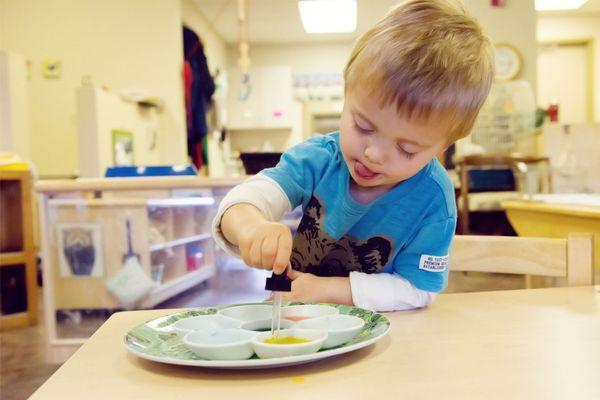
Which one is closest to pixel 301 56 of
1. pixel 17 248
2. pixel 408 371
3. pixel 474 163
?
pixel 474 163

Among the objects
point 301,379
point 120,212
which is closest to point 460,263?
point 301,379

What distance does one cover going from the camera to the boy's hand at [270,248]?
0.52 meters

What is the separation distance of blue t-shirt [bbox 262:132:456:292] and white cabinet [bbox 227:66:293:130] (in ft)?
20.0

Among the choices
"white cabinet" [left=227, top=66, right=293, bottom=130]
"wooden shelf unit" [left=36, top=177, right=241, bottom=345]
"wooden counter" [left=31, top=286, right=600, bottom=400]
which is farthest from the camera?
"white cabinet" [left=227, top=66, right=293, bottom=130]

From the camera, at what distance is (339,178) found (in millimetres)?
806

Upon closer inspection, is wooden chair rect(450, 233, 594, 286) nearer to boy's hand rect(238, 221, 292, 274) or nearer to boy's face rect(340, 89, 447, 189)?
boy's face rect(340, 89, 447, 189)

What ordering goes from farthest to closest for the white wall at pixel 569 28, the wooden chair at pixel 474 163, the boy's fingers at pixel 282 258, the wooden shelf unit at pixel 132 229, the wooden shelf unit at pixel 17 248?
the white wall at pixel 569 28
the wooden chair at pixel 474 163
the wooden shelf unit at pixel 17 248
the wooden shelf unit at pixel 132 229
the boy's fingers at pixel 282 258

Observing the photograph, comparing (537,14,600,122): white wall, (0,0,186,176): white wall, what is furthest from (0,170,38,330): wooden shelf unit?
(537,14,600,122): white wall

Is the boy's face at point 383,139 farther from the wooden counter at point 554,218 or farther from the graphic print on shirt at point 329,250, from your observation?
the wooden counter at point 554,218

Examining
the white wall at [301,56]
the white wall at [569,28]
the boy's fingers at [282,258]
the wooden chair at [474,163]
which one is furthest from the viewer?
the white wall at [301,56]

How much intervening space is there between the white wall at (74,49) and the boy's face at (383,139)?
4.21 metres

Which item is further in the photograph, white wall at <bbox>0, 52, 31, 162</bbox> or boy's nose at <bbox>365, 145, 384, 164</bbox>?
white wall at <bbox>0, 52, 31, 162</bbox>

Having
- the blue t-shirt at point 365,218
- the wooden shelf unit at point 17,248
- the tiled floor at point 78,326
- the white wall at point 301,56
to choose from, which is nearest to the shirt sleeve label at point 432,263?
the blue t-shirt at point 365,218

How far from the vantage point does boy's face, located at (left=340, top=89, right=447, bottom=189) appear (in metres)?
0.62
